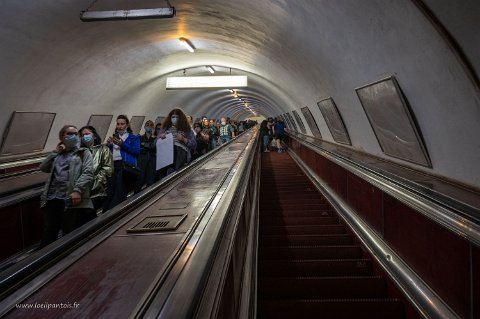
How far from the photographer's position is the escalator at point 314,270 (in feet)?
10.3

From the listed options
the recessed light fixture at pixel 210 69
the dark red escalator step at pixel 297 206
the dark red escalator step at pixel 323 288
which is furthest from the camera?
the recessed light fixture at pixel 210 69

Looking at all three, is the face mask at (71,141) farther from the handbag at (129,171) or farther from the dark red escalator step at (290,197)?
the dark red escalator step at (290,197)

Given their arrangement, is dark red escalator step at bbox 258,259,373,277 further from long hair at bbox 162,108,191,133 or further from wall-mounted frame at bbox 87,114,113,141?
wall-mounted frame at bbox 87,114,113,141

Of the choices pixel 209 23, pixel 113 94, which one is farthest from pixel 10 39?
pixel 113 94

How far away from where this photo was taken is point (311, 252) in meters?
4.49

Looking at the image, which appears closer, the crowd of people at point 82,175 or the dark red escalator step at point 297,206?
the crowd of people at point 82,175

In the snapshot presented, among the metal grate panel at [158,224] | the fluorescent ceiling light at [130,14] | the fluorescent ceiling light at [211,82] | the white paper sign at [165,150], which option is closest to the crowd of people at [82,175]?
the white paper sign at [165,150]

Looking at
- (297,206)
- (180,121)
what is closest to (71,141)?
(180,121)

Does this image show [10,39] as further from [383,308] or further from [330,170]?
[383,308]

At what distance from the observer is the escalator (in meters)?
3.14

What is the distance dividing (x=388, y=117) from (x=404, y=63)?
0.89 meters

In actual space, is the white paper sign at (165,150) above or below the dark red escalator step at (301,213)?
above

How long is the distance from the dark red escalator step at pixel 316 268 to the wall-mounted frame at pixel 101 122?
7990 mm

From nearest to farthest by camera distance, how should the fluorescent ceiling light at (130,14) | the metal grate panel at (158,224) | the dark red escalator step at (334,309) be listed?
the metal grate panel at (158,224) < the dark red escalator step at (334,309) < the fluorescent ceiling light at (130,14)
